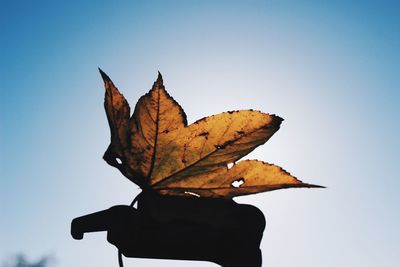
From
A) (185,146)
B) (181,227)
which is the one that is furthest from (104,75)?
(181,227)

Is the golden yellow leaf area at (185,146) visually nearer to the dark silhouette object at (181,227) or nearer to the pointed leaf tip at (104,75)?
the pointed leaf tip at (104,75)

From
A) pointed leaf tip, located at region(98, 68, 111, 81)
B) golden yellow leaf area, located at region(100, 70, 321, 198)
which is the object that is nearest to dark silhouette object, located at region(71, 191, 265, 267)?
golden yellow leaf area, located at region(100, 70, 321, 198)

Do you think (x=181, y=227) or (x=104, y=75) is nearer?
(x=181, y=227)

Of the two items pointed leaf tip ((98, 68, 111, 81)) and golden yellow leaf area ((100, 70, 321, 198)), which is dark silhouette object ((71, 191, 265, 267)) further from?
pointed leaf tip ((98, 68, 111, 81))

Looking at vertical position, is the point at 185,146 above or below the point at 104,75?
below

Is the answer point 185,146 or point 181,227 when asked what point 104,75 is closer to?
point 185,146

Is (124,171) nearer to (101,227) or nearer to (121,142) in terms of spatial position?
(121,142)
